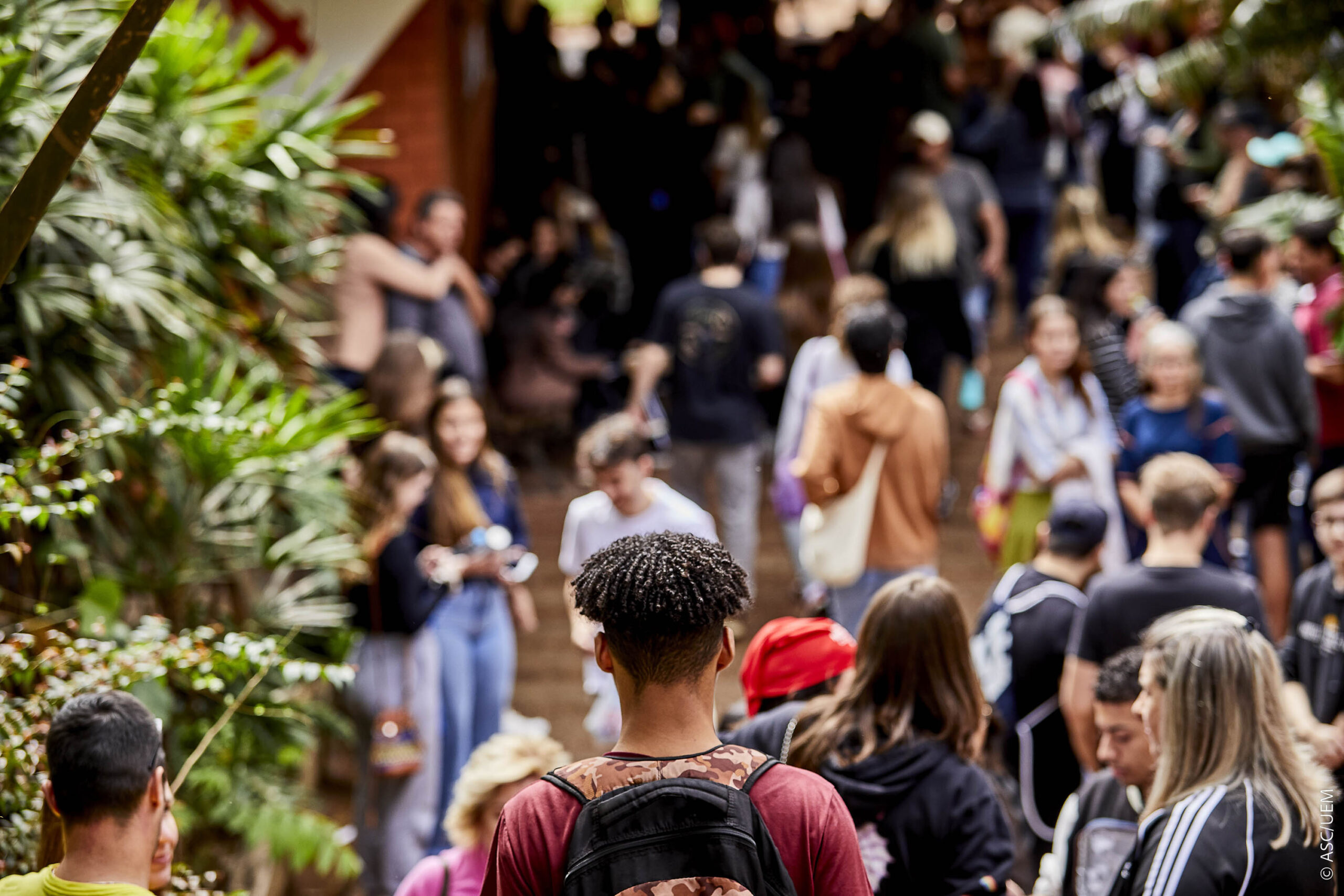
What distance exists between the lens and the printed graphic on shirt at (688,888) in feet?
6.72

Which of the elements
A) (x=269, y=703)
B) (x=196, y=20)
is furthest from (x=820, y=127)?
(x=269, y=703)

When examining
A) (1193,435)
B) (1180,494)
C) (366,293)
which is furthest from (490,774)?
(366,293)

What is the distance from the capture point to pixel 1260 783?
115 inches

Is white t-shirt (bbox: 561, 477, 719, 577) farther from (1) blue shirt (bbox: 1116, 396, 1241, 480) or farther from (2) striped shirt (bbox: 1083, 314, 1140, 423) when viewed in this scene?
(2) striped shirt (bbox: 1083, 314, 1140, 423)

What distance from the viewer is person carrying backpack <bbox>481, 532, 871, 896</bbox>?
2059mm

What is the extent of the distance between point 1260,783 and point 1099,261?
499cm

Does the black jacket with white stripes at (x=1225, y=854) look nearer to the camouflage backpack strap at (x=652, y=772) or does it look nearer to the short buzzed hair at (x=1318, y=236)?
the camouflage backpack strap at (x=652, y=772)

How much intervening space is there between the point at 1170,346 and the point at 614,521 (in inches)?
97.0

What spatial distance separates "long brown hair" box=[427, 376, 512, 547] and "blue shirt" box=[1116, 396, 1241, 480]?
282 centimetres

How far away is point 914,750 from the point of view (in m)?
3.20

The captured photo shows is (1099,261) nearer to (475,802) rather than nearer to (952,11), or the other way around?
(475,802)

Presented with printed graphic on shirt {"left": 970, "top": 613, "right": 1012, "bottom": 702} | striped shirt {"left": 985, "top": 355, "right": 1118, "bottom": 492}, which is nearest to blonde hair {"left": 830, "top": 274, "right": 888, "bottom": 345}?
striped shirt {"left": 985, "top": 355, "right": 1118, "bottom": 492}

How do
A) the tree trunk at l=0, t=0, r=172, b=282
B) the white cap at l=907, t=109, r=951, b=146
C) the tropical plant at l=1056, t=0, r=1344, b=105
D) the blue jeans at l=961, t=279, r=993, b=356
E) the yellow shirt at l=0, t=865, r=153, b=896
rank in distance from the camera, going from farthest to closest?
1. the white cap at l=907, t=109, r=951, b=146
2. the blue jeans at l=961, t=279, r=993, b=356
3. the tropical plant at l=1056, t=0, r=1344, b=105
4. the tree trunk at l=0, t=0, r=172, b=282
5. the yellow shirt at l=0, t=865, r=153, b=896

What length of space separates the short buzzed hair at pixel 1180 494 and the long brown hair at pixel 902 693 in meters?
1.41
